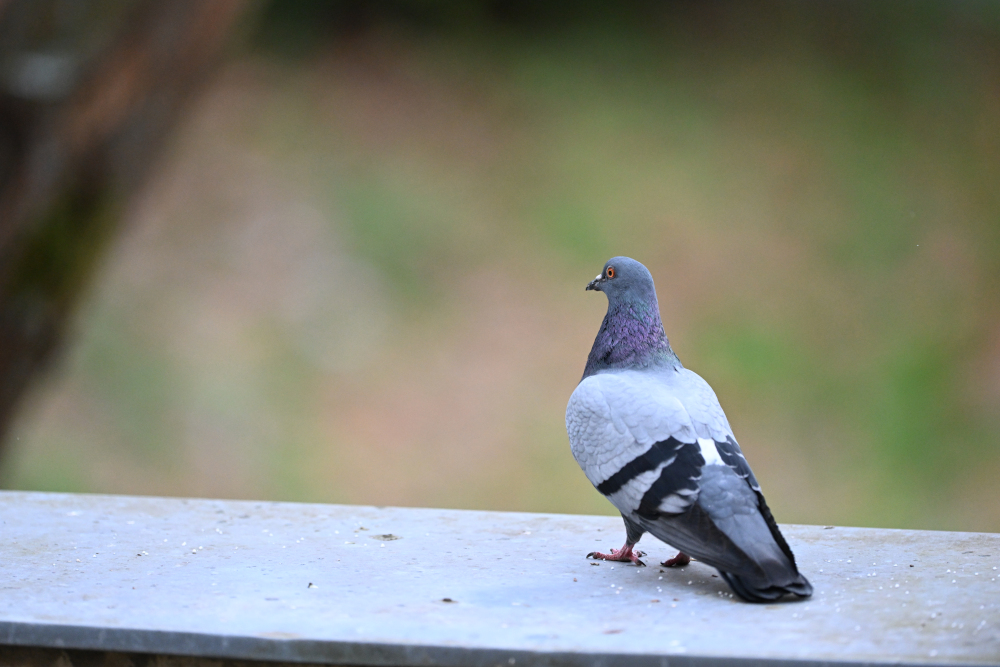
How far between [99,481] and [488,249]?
313cm

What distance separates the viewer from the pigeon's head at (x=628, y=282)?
1.90 metres

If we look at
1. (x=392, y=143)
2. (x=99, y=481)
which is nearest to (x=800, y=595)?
(x=99, y=481)

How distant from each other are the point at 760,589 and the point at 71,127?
319 cm

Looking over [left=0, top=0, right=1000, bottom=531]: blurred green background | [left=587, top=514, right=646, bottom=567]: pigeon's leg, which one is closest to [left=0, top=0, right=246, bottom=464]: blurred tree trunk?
[left=0, top=0, right=1000, bottom=531]: blurred green background

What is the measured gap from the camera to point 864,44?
6.58m

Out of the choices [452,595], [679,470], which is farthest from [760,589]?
[452,595]

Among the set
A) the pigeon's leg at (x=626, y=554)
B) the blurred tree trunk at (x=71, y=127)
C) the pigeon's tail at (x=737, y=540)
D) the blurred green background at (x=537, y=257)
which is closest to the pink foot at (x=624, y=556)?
the pigeon's leg at (x=626, y=554)

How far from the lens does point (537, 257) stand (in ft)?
20.7

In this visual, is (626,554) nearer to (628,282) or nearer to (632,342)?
(632,342)

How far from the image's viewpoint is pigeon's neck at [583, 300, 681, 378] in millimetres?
1861

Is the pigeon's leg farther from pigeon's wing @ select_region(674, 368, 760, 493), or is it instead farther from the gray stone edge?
the gray stone edge

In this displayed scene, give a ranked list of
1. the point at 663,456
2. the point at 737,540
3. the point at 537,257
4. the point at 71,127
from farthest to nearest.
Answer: the point at 537,257 → the point at 71,127 → the point at 663,456 → the point at 737,540

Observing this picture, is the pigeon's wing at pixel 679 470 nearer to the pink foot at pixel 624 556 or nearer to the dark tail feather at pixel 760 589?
the dark tail feather at pixel 760 589

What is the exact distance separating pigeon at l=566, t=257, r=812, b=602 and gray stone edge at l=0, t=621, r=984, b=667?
27cm
